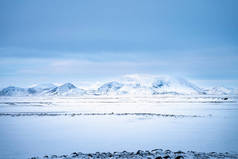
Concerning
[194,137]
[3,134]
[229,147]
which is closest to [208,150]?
[229,147]

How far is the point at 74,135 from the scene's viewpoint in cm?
1603

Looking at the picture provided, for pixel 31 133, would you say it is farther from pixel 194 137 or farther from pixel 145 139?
pixel 194 137

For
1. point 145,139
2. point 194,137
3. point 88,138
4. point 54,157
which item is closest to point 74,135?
point 88,138

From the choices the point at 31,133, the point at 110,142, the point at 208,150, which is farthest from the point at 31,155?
the point at 208,150

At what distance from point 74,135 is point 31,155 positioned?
201 inches

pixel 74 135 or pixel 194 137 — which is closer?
pixel 194 137

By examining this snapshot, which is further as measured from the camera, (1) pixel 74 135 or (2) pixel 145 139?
(1) pixel 74 135

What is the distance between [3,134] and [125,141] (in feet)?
27.0

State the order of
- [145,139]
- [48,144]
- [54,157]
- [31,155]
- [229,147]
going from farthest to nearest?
[145,139]
[48,144]
[229,147]
[31,155]
[54,157]

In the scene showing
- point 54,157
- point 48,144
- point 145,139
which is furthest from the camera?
point 145,139

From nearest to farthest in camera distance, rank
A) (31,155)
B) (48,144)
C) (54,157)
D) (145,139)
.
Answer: (54,157) < (31,155) < (48,144) < (145,139)

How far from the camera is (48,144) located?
43.9 ft

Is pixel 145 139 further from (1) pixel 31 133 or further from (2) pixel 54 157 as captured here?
(1) pixel 31 133

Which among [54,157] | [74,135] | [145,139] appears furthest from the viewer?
[74,135]
